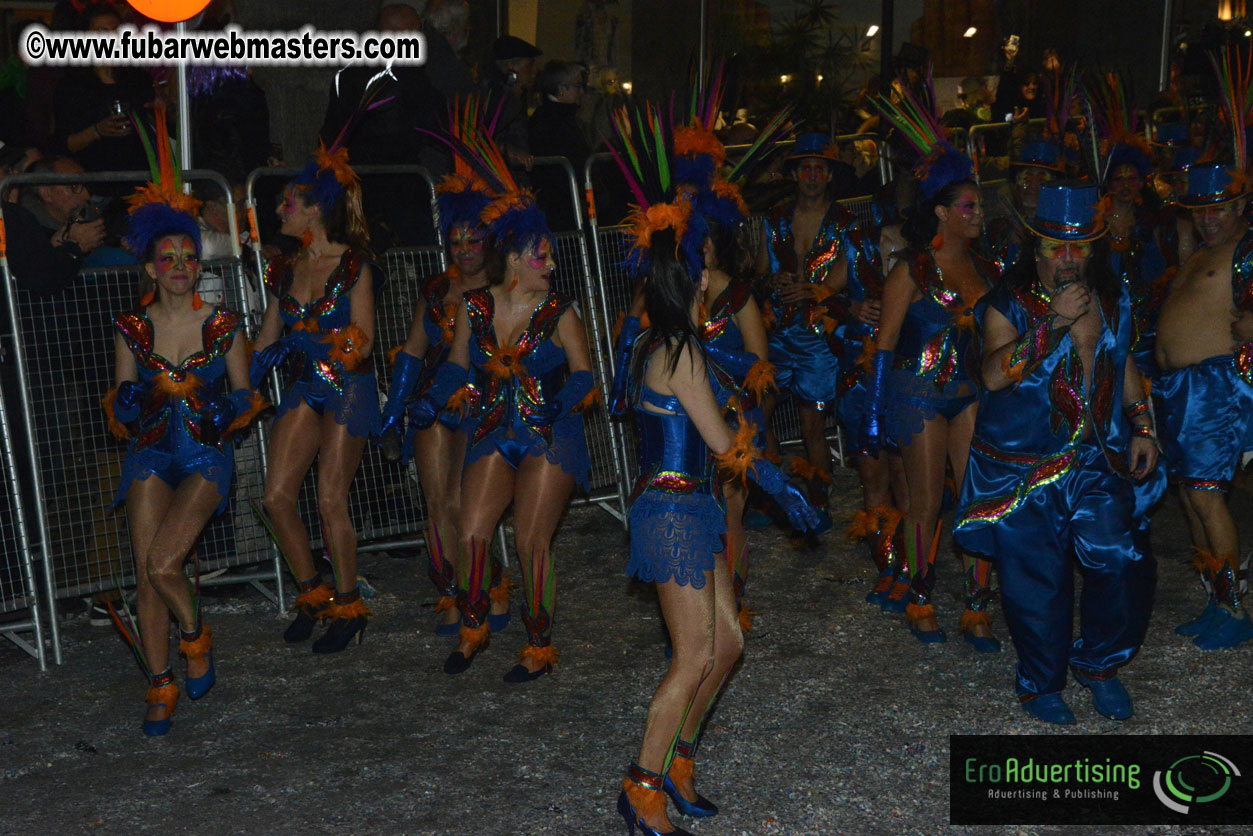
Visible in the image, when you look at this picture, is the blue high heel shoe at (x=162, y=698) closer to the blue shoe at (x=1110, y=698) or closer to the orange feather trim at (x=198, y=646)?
the orange feather trim at (x=198, y=646)

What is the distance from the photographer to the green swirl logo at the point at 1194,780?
449 cm

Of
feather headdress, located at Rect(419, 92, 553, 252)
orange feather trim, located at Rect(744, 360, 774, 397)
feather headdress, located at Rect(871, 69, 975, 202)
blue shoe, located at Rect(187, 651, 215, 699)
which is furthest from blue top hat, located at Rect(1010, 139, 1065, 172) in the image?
blue shoe, located at Rect(187, 651, 215, 699)

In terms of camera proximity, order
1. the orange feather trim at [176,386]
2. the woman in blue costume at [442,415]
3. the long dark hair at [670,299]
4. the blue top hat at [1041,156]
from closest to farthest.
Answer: the long dark hair at [670,299] → the orange feather trim at [176,386] → the woman in blue costume at [442,415] → the blue top hat at [1041,156]

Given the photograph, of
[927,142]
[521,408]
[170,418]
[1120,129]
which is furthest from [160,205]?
[1120,129]

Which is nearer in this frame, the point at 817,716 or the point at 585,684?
the point at 817,716

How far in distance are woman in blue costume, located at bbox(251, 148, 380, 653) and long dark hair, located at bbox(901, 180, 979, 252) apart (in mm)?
2567

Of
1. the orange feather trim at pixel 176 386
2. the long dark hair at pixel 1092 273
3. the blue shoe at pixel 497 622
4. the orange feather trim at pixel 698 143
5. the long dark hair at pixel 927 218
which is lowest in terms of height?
→ the blue shoe at pixel 497 622

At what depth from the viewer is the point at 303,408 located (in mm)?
6133

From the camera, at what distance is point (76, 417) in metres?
6.38

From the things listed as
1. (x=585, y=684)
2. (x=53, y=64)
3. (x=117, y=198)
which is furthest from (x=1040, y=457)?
(x=53, y=64)

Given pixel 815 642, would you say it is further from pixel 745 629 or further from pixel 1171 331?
pixel 1171 331

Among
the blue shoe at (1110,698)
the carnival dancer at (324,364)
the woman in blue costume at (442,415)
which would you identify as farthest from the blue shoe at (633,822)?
the carnival dancer at (324,364)

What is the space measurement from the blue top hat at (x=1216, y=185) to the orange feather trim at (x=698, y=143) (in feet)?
7.65

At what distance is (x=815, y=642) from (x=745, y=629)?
34 cm
